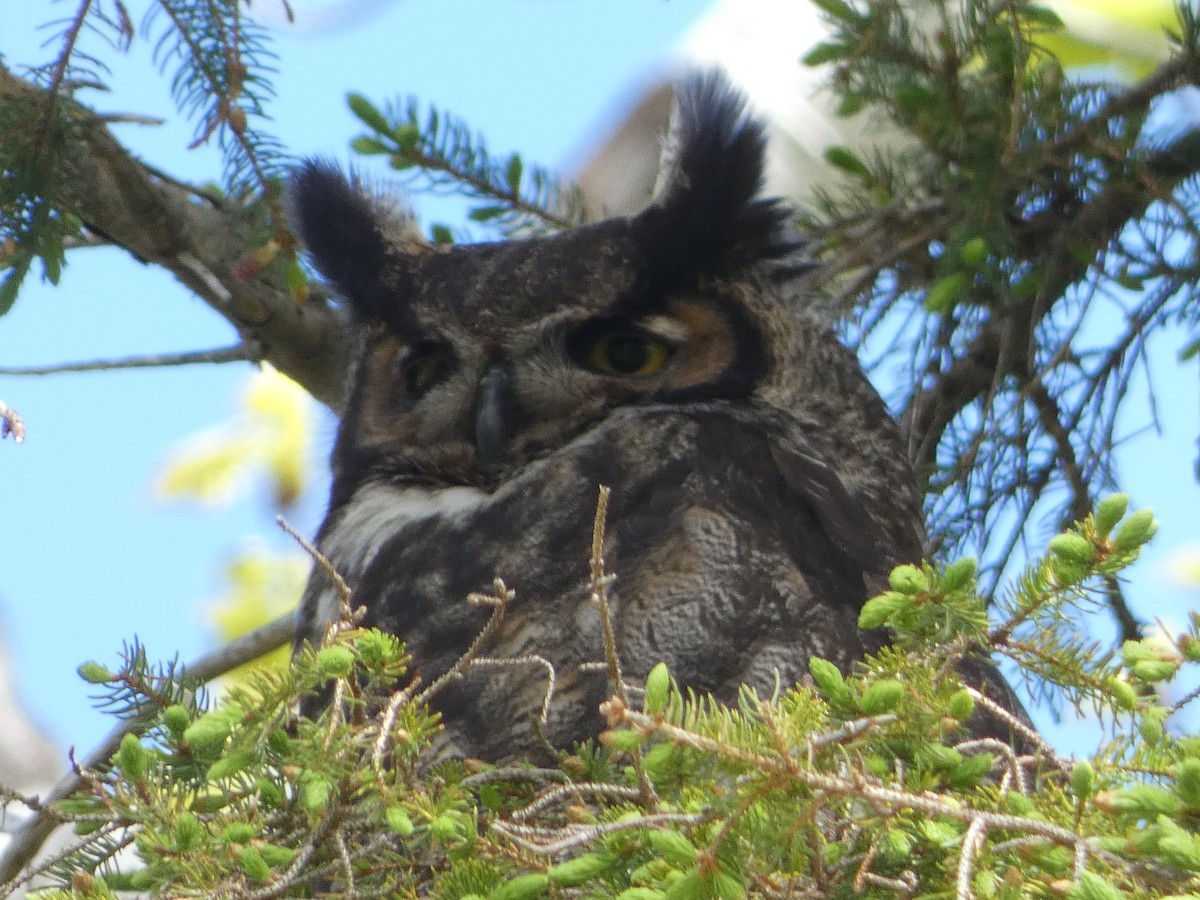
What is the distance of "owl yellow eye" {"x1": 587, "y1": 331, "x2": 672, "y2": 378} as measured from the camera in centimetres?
238

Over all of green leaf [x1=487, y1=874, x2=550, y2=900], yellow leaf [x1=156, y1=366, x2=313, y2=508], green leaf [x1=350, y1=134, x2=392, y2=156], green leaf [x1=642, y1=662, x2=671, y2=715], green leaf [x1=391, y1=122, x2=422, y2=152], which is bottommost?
green leaf [x1=487, y1=874, x2=550, y2=900]

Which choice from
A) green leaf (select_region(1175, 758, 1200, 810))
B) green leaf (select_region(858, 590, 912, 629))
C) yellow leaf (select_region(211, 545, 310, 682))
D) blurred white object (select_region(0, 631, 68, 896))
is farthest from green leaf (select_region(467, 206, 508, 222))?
yellow leaf (select_region(211, 545, 310, 682))

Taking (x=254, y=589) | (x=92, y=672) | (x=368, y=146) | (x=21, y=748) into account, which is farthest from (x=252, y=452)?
(x=92, y=672)

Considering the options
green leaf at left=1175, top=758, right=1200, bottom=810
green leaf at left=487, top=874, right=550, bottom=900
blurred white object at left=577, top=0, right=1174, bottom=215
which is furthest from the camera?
blurred white object at left=577, top=0, right=1174, bottom=215

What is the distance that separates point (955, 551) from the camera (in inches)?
110

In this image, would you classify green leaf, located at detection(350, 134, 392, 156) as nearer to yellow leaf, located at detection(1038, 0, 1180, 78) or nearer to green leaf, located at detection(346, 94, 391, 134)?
green leaf, located at detection(346, 94, 391, 134)

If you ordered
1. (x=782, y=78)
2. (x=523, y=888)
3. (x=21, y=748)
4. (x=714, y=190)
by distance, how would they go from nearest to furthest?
(x=523, y=888), (x=714, y=190), (x=782, y=78), (x=21, y=748)

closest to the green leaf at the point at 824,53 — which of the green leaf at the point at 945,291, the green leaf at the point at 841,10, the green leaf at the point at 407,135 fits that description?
the green leaf at the point at 841,10

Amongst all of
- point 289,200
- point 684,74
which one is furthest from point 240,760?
point 684,74

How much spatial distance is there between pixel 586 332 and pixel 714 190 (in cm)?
37

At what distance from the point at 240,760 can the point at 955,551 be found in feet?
6.02

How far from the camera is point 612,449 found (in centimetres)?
220

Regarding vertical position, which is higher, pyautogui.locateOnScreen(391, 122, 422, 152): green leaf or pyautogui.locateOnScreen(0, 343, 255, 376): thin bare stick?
pyautogui.locateOnScreen(391, 122, 422, 152): green leaf

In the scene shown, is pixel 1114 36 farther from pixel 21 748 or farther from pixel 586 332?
pixel 21 748
